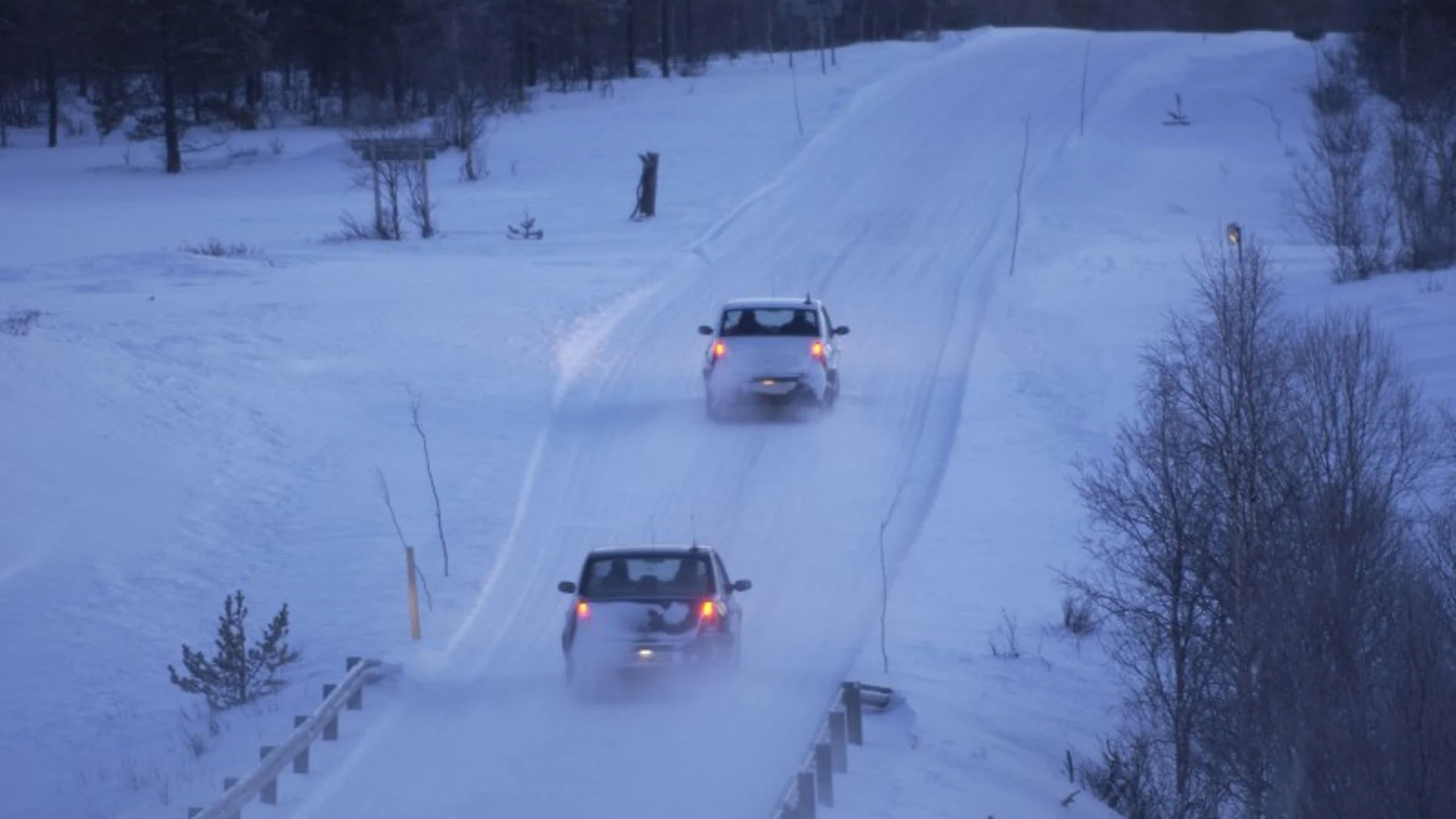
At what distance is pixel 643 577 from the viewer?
51.8 feet

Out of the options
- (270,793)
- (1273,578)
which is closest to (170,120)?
(270,793)

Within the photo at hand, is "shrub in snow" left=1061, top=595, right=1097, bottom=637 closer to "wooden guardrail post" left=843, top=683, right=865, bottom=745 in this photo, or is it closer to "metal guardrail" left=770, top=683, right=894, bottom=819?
"metal guardrail" left=770, top=683, right=894, bottom=819

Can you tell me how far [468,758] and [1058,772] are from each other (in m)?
5.50

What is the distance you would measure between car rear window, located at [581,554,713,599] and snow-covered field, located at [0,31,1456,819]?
3.22ft

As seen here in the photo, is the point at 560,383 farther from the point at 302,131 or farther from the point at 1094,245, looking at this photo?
the point at 302,131

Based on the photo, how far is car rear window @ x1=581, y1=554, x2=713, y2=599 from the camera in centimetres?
1555

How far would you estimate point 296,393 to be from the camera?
2738 cm

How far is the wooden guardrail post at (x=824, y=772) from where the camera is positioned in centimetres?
1273

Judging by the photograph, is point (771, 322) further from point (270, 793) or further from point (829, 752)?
point (270, 793)

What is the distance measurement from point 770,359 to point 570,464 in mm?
3431

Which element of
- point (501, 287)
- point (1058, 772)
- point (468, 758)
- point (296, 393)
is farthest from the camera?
point (501, 287)

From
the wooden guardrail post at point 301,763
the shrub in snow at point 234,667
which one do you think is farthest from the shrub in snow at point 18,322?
the wooden guardrail post at point 301,763

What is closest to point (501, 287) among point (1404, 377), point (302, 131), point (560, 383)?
point (560, 383)

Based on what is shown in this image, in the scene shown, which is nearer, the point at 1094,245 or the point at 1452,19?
the point at 1094,245
